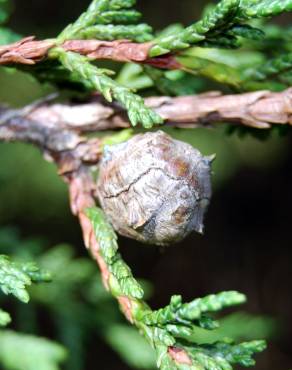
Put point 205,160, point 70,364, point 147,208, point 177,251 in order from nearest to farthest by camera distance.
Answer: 1. point 147,208
2. point 205,160
3. point 70,364
4. point 177,251

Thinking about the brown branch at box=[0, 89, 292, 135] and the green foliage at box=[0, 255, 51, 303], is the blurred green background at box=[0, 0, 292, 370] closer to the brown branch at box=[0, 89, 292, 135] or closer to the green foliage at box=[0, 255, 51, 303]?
the brown branch at box=[0, 89, 292, 135]

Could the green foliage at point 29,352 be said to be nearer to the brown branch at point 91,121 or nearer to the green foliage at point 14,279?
the brown branch at point 91,121

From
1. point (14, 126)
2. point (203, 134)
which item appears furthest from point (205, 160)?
point (203, 134)

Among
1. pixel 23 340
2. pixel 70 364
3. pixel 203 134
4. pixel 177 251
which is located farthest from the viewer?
pixel 177 251

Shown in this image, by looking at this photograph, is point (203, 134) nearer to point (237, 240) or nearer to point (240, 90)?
point (237, 240)

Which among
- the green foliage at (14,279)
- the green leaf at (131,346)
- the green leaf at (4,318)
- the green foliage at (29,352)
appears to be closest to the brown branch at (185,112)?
the green foliage at (14,279)
